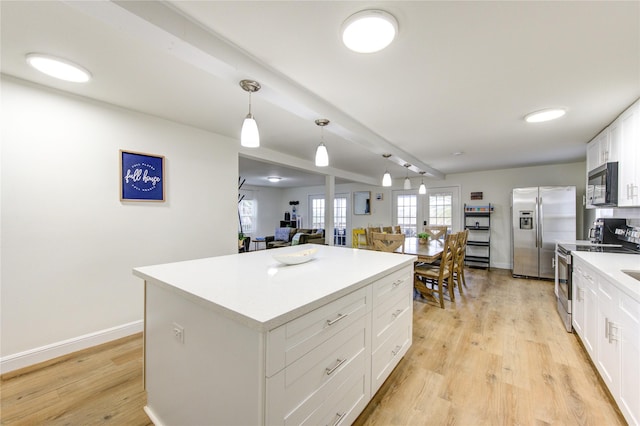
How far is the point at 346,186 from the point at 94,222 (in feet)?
22.3

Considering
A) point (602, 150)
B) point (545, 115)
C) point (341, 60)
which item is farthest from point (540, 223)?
point (341, 60)

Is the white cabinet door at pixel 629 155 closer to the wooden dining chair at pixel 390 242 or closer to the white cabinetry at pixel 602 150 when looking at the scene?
the white cabinetry at pixel 602 150

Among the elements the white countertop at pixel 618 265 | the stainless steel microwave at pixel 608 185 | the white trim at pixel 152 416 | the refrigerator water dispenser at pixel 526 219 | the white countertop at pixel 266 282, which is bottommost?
the white trim at pixel 152 416

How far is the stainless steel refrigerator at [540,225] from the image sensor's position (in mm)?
4531

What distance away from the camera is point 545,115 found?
2.52 m

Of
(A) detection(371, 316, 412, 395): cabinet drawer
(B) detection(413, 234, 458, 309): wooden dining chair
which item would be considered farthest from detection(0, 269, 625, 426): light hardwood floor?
(B) detection(413, 234, 458, 309): wooden dining chair

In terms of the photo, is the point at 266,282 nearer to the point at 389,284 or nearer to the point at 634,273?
the point at 389,284

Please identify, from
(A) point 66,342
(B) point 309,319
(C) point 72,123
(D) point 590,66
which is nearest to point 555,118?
(D) point 590,66

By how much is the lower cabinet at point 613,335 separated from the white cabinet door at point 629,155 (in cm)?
79

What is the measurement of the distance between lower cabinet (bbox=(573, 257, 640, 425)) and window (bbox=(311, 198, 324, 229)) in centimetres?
735

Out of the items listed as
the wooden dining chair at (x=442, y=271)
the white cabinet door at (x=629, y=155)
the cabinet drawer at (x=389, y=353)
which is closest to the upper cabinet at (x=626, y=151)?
the white cabinet door at (x=629, y=155)

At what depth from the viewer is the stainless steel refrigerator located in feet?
14.9

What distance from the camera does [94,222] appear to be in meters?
2.34

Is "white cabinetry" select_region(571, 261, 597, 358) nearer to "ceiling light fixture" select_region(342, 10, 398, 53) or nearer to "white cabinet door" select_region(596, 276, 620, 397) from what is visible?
"white cabinet door" select_region(596, 276, 620, 397)
